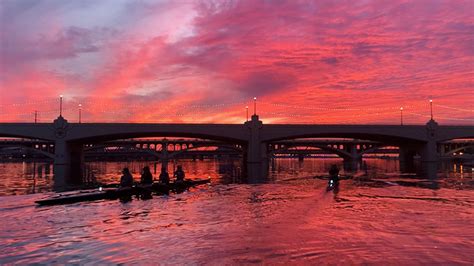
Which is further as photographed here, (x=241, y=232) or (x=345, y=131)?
(x=345, y=131)

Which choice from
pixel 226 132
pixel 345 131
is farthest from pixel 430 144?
pixel 226 132

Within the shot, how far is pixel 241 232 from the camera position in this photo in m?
17.3

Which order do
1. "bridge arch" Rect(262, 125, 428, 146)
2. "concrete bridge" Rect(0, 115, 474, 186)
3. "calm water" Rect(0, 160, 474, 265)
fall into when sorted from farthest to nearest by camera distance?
"bridge arch" Rect(262, 125, 428, 146) → "concrete bridge" Rect(0, 115, 474, 186) → "calm water" Rect(0, 160, 474, 265)

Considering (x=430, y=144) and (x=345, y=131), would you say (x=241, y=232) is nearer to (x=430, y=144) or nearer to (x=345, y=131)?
(x=345, y=131)

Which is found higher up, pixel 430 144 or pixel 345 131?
pixel 345 131

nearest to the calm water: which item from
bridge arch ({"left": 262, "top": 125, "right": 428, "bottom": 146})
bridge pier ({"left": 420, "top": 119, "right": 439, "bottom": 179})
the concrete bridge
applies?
the concrete bridge

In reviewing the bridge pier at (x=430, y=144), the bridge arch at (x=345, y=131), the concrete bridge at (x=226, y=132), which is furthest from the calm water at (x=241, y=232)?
the bridge pier at (x=430, y=144)

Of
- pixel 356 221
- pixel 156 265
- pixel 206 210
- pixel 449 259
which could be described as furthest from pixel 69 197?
pixel 449 259

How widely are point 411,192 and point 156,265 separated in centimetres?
2687

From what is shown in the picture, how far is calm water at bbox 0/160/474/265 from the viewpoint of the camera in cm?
1355

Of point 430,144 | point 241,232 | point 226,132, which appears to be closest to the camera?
point 241,232

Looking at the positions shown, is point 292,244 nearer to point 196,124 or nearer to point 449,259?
point 449,259

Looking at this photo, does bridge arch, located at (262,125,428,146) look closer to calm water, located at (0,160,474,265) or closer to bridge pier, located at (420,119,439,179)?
bridge pier, located at (420,119,439,179)

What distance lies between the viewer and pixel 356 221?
779 inches
